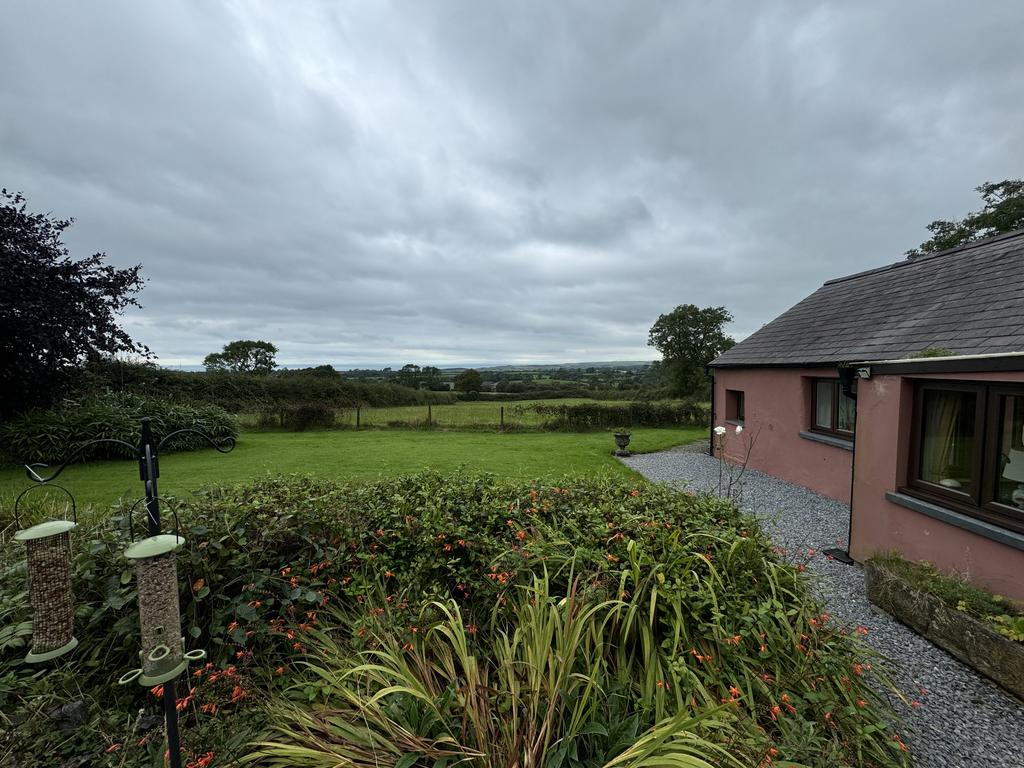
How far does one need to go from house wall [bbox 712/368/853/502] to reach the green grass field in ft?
9.99

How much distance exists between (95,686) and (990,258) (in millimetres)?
11877

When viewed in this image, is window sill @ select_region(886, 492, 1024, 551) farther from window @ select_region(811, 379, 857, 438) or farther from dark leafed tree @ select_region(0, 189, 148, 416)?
dark leafed tree @ select_region(0, 189, 148, 416)

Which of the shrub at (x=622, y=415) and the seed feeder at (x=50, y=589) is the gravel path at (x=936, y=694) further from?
the shrub at (x=622, y=415)

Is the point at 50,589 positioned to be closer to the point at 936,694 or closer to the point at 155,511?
the point at 155,511

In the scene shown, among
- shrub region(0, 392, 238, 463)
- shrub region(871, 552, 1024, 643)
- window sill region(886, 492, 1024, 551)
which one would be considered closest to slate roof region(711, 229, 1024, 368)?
window sill region(886, 492, 1024, 551)

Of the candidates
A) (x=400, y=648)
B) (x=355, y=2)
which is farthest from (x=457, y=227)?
(x=400, y=648)

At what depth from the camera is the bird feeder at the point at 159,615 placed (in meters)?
1.32

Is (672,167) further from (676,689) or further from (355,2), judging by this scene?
(676,689)

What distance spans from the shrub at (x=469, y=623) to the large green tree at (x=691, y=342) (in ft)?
102

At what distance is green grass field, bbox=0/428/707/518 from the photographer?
7.34m

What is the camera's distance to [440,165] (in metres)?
10.8

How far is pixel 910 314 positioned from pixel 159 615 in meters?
10.1

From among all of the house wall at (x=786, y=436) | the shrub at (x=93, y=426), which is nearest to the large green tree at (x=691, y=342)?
the house wall at (x=786, y=436)

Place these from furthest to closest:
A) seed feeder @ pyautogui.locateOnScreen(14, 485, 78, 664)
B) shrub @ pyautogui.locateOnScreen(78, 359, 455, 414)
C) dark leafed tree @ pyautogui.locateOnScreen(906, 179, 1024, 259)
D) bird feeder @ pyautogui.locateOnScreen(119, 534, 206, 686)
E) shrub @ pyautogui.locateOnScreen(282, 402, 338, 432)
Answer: dark leafed tree @ pyautogui.locateOnScreen(906, 179, 1024, 259)
shrub @ pyautogui.locateOnScreen(282, 402, 338, 432)
shrub @ pyautogui.locateOnScreen(78, 359, 455, 414)
seed feeder @ pyautogui.locateOnScreen(14, 485, 78, 664)
bird feeder @ pyautogui.locateOnScreen(119, 534, 206, 686)
